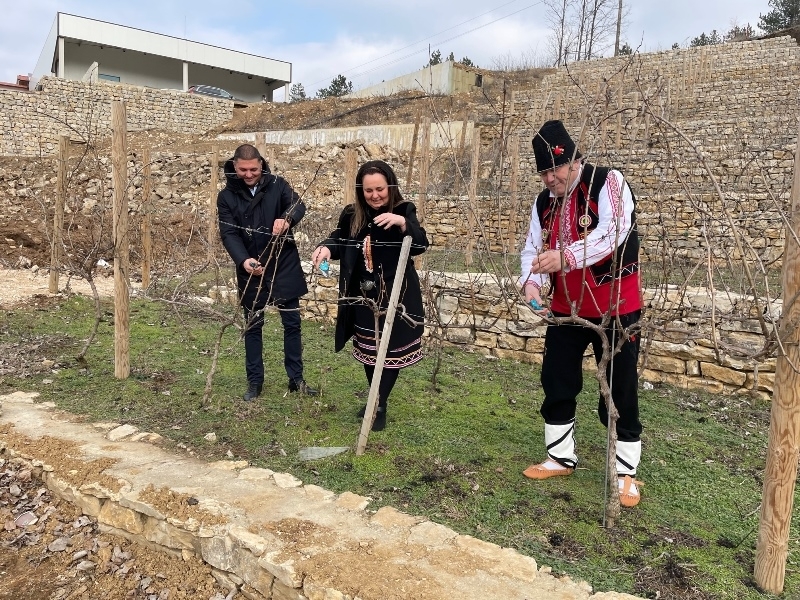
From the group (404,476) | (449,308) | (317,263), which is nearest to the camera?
(404,476)

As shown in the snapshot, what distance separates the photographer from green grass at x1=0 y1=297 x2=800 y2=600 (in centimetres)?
237

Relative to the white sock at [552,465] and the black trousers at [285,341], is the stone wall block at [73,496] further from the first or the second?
the white sock at [552,465]

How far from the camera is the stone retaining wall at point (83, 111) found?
18.7 meters

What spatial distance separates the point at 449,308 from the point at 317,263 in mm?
3261

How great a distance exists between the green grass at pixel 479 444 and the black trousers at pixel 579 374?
14.2 inches

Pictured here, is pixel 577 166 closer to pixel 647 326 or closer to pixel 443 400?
pixel 647 326

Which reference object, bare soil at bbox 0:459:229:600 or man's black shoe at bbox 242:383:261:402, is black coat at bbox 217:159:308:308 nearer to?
man's black shoe at bbox 242:383:261:402

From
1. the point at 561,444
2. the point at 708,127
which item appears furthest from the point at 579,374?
the point at 708,127

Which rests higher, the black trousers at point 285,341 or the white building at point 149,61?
the white building at point 149,61

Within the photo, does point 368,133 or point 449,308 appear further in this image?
point 368,133

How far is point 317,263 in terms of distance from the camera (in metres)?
3.33

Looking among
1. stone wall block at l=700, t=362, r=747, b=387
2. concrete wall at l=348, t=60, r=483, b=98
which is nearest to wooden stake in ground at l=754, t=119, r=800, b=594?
stone wall block at l=700, t=362, r=747, b=387

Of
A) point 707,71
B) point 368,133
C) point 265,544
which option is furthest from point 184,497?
point 707,71

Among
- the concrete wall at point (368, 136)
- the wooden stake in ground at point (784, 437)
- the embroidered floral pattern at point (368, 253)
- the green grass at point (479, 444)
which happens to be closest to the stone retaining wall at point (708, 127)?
the concrete wall at point (368, 136)
